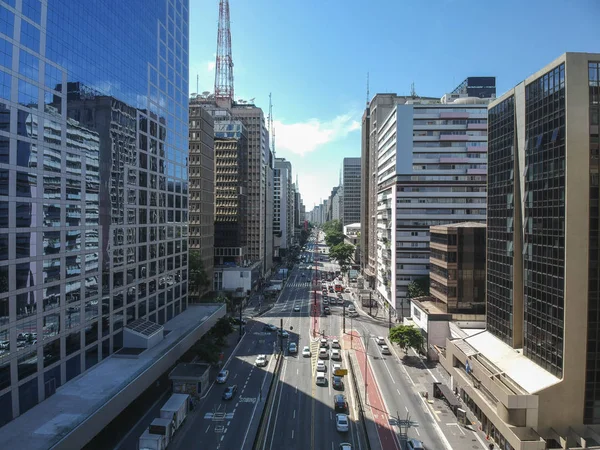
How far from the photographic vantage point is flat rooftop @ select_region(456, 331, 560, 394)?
39.3 metres

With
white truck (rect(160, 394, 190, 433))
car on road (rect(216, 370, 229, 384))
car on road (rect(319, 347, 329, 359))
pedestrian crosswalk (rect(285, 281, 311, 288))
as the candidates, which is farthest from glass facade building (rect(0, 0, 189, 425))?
pedestrian crosswalk (rect(285, 281, 311, 288))

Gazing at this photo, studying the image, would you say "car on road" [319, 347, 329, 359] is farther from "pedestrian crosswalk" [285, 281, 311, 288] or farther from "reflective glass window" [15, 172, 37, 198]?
"pedestrian crosswalk" [285, 281, 311, 288]

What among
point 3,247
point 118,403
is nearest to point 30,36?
point 3,247

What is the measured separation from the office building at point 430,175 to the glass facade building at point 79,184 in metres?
49.3

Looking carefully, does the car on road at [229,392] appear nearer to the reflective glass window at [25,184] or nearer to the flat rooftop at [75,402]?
the flat rooftop at [75,402]

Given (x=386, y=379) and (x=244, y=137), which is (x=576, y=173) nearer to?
(x=386, y=379)

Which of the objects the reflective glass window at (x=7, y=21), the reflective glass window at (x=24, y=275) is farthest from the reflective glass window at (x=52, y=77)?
the reflective glass window at (x=24, y=275)

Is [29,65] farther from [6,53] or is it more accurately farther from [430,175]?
[430,175]

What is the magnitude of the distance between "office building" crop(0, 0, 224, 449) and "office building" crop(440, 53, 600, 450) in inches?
1495

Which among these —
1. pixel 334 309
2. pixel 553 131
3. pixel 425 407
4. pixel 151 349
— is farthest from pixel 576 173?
pixel 334 309

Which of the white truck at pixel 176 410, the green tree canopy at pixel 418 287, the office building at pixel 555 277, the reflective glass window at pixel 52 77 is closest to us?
the reflective glass window at pixel 52 77

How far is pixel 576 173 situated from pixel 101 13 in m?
54.3

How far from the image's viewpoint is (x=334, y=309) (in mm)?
106500

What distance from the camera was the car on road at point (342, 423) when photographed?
4296 centimetres
